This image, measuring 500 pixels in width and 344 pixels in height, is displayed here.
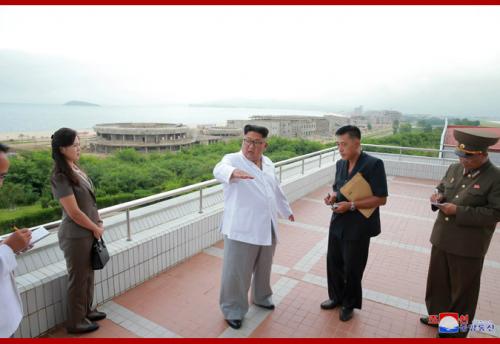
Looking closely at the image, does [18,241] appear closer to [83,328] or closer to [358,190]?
[83,328]

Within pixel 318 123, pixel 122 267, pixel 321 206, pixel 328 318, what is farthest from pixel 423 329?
pixel 318 123

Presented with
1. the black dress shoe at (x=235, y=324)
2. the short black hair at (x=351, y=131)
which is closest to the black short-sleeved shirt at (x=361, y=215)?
the short black hair at (x=351, y=131)

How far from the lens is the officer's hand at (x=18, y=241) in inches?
67.2

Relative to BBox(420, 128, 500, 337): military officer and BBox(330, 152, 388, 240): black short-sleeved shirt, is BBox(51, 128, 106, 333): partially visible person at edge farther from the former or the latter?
BBox(420, 128, 500, 337): military officer

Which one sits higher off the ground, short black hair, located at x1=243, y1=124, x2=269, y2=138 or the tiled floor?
short black hair, located at x1=243, y1=124, x2=269, y2=138

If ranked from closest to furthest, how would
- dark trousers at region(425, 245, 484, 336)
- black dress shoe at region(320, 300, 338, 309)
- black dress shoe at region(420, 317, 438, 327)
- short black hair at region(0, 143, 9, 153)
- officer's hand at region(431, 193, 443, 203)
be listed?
Answer: 1. short black hair at region(0, 143, 9, 153)
2. dark trousers at region(425, 245, 484, 336)
3. officer's hand at region(431, 193, 443, 203)
4. black dress shoe at region(420, 317, 438, 327)
5. black dress shoe at region(320, 300, 338, 309)

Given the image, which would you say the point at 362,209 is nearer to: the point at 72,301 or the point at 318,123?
the point at 72,301

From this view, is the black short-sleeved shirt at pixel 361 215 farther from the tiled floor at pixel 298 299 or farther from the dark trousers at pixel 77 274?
the dark trousers at pixel 77 274

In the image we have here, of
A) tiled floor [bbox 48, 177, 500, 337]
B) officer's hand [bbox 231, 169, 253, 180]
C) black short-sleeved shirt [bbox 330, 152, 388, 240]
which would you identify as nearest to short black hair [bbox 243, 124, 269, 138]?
officer's hand [bbox 231, 169, 253, 180]

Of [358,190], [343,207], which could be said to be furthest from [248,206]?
[358,190]

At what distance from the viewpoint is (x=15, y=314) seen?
68.3 inches

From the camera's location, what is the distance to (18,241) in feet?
5.66

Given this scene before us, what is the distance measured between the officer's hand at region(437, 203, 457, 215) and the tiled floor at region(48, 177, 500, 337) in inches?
43.5

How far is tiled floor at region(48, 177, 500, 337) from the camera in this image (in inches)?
106
